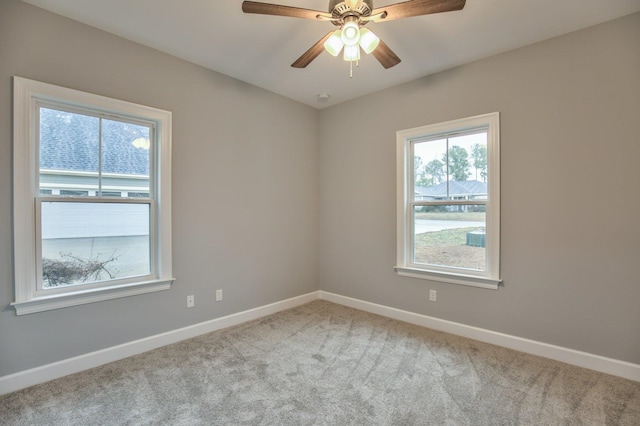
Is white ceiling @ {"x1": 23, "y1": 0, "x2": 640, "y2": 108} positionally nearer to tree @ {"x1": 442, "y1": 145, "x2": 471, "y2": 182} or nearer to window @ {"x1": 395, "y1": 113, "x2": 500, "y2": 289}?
window @ {"x1": 395, "y1": 113, "x2": 500, "y2": 289}

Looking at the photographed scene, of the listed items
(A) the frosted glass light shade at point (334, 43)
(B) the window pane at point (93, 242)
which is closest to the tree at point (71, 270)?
(B) the window pane at point (93, 242)

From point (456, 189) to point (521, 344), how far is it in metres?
1.52

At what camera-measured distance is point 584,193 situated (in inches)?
93.5

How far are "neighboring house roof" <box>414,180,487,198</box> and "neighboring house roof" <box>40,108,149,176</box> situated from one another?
2.83 m

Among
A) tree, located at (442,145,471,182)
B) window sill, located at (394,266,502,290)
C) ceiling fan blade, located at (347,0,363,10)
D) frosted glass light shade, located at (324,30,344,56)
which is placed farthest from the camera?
tree, located at (442,145,471,182)

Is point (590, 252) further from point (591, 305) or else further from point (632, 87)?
point (632, 87)

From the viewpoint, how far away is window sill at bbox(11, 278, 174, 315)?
82.7 inches

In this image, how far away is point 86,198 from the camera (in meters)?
2.39

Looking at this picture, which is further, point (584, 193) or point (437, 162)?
point (437, 162)

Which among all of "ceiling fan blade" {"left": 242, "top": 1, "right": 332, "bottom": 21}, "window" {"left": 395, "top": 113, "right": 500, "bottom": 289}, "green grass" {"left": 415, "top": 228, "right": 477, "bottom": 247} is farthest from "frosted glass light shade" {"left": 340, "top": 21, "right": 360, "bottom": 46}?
"green grass" {"left": 415, "top": 228, "right": 477, "bottom": 247}

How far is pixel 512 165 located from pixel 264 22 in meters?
2.43

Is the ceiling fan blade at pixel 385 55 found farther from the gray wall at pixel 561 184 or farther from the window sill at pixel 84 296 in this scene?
the window sill at pixel 84 296

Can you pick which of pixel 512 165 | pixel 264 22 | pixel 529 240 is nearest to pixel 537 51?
pixel 512 165

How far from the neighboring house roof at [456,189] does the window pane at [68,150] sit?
3113mm
